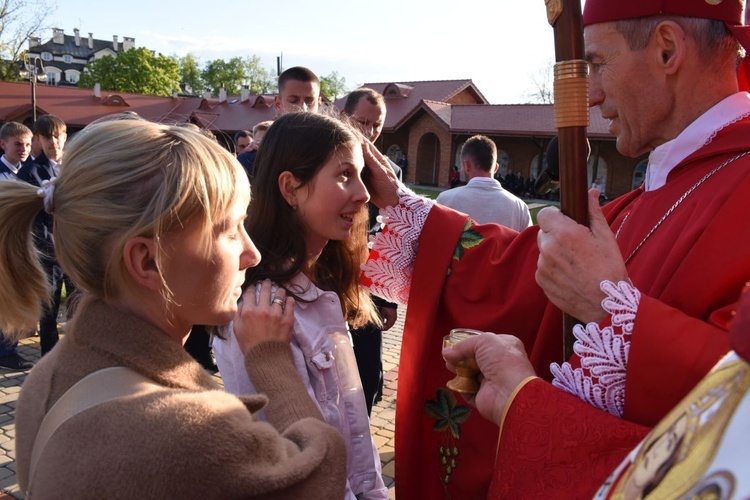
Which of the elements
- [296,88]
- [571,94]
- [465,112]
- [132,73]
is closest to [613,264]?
[571,94]

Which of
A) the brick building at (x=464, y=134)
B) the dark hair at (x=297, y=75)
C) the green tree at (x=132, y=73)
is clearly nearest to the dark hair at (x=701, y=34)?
the dark hair at (x=297, y=75)

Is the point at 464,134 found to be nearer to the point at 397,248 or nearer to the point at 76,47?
the point at 397,248

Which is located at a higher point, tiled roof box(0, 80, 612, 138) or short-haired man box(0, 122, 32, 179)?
tiled roof box(0, 80, 612, 138)

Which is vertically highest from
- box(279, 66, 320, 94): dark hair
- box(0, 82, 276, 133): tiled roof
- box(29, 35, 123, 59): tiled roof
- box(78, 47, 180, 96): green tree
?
box(29, 35, 123, 59): tiled roof

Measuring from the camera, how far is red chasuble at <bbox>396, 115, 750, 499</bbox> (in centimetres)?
129

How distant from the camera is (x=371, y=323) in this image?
10.4 ft

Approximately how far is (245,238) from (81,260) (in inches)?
13.9

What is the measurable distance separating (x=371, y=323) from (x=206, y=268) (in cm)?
195

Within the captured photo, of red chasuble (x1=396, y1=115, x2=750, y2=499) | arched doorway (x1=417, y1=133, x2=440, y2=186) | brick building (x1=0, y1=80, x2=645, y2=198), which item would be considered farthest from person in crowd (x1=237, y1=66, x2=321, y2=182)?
arched doorway (x1=417, y1=133, x2=440, y2=186)

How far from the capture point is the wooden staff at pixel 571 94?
1353 mm

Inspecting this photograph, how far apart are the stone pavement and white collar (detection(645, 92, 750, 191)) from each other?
2021 mm

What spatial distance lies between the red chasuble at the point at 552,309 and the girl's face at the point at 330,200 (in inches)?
13.9

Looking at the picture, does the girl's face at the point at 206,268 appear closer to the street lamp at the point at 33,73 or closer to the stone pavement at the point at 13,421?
the stone pavement at the point at 13,421

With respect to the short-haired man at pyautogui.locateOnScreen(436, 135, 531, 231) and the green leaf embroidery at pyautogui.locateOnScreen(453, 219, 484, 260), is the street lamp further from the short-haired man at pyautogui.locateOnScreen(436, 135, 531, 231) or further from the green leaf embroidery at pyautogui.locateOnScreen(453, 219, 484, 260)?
the green leaf embroidery at pyautogui.locateOnScreen(453, 219, 484, 260)
